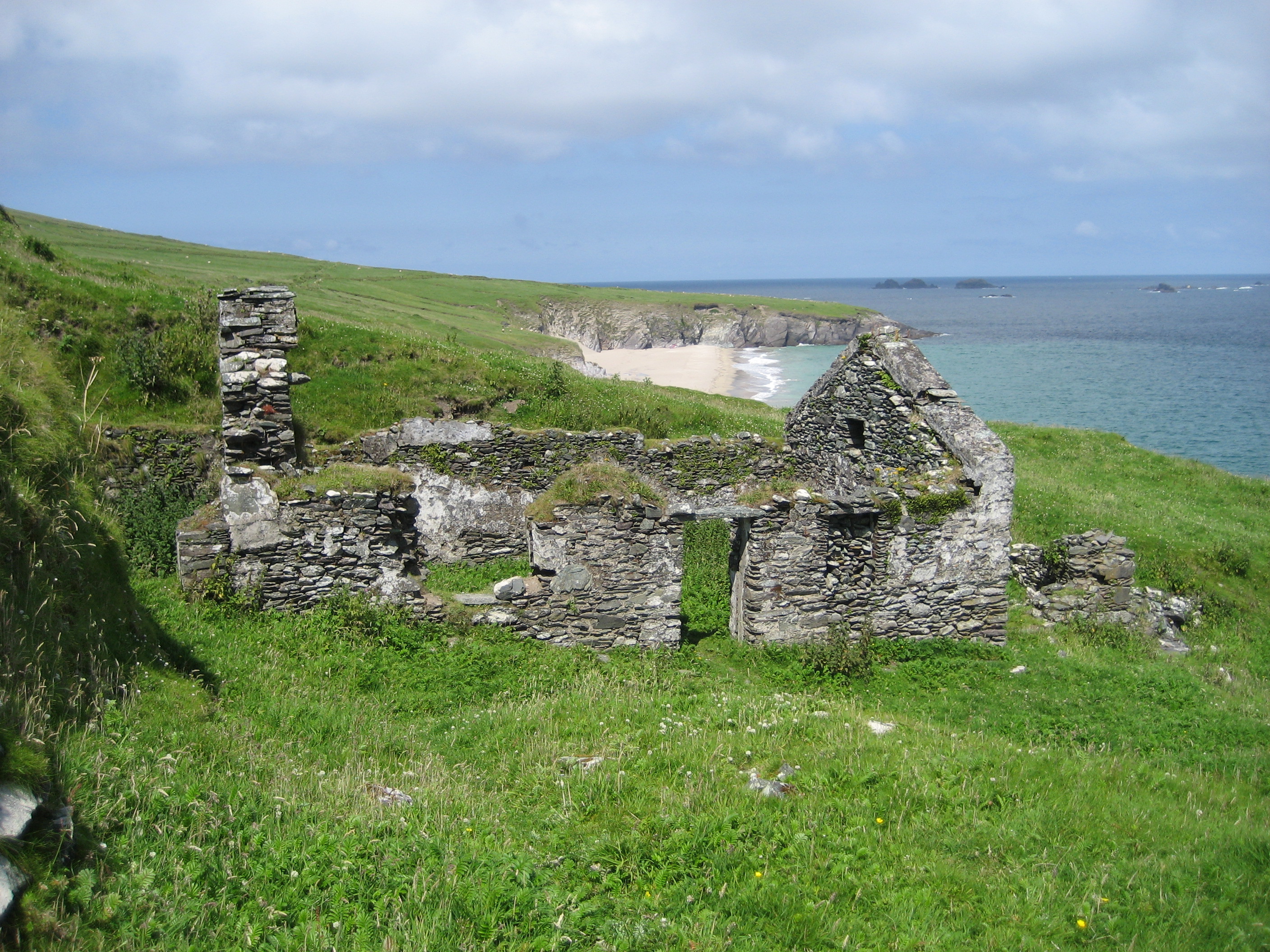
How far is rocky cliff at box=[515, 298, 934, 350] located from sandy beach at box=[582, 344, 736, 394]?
7.58 ft

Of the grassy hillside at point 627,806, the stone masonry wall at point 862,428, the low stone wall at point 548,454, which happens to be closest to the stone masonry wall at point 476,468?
the low stone wall at point 548,454

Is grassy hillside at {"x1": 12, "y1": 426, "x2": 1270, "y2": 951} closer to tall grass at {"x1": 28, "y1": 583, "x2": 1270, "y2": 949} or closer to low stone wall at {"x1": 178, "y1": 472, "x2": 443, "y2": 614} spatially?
tall grass at {"x1": 28, "y1": 583, "x2": 1270, "y2": 949}

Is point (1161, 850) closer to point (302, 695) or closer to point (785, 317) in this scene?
point (302, 695)

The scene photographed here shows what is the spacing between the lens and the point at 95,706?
18.7 ft

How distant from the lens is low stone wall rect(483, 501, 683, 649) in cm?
1168

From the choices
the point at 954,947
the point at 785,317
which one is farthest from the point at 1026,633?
the point at 785,317

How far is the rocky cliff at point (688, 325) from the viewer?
368 feet

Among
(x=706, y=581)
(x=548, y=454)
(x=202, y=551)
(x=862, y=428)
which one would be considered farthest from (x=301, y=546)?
(x=862, y=428)

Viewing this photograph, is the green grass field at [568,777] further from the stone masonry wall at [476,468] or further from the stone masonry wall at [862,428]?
the stone masonry wall at [862,428]

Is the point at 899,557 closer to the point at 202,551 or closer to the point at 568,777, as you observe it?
the point at 568,777

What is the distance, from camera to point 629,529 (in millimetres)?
11898

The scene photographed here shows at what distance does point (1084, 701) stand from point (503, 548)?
10.3 metres

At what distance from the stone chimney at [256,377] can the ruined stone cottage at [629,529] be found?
3 cm

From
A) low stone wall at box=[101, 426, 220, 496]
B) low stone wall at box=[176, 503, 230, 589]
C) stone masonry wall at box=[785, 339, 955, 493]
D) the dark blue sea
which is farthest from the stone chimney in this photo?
the dark blue sea
